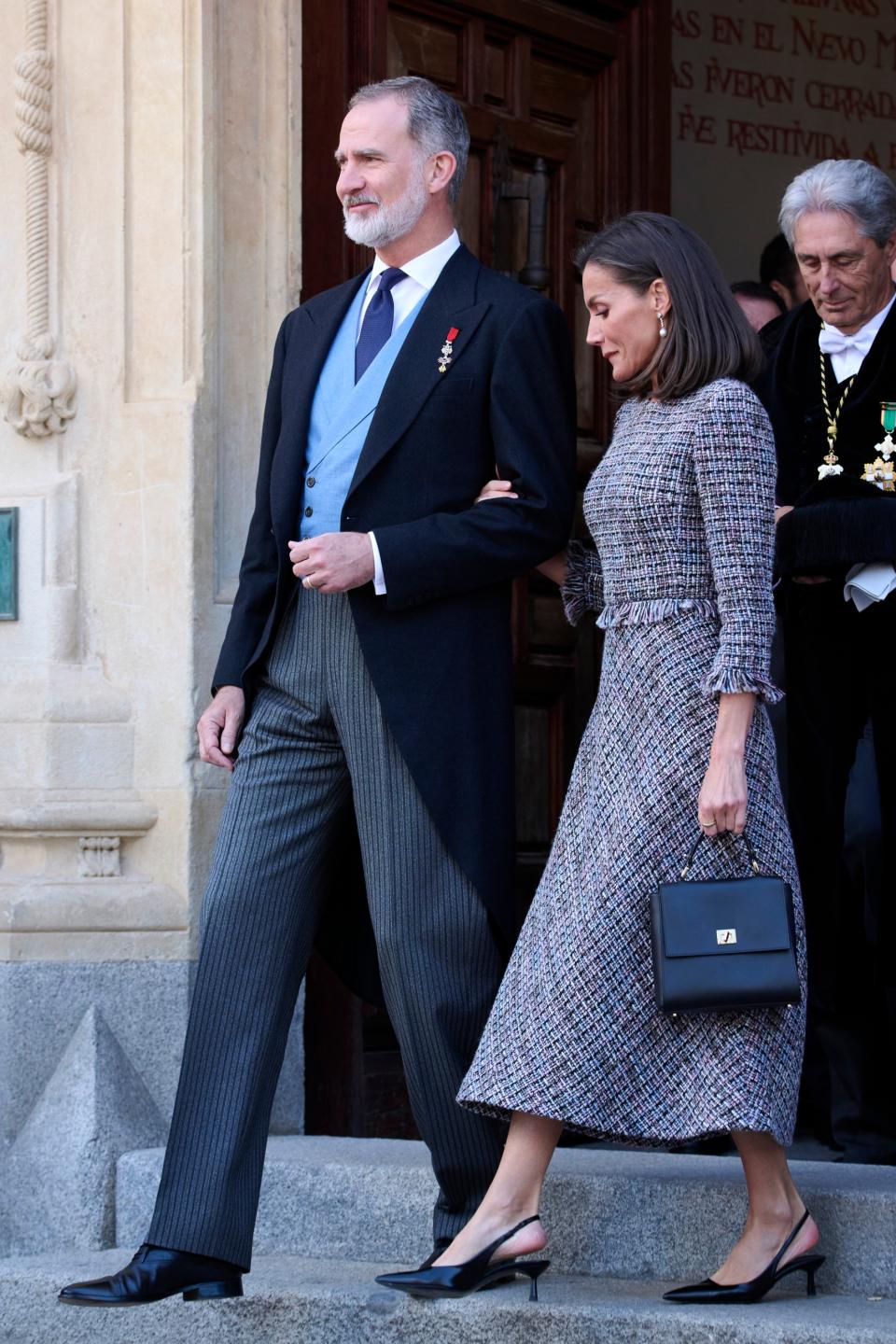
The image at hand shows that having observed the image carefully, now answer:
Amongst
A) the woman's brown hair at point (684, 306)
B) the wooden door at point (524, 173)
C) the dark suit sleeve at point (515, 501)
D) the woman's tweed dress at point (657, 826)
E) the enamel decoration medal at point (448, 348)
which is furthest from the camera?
the wooden door at point (524, 173)

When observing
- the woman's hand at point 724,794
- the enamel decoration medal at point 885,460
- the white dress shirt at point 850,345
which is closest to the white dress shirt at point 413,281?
the white dress shirt at point 850,345

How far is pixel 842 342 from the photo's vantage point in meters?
4.02

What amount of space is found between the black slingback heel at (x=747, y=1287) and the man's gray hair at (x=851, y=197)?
68.0 inches

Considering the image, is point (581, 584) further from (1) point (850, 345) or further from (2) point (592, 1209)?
(2) point (592, 1209)

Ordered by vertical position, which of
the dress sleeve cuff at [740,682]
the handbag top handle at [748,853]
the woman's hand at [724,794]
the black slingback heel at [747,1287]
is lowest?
the black slingback heel at [747,1287]

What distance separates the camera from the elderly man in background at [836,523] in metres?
3.86

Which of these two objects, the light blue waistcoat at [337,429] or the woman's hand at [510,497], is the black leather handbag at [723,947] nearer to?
the woman's hand at [510,497]

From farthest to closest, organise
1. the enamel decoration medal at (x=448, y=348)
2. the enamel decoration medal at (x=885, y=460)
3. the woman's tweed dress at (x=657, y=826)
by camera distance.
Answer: the enamel decoration medal at (x=885, y=460) < the enamel decoration medal at (x=448, y=348) < the woman's tweed dress at (x=657, y=826)

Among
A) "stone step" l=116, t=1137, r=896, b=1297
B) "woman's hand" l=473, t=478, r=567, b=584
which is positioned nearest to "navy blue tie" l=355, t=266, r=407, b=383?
"woman's hand" l=473, t=478, r=567, b=584

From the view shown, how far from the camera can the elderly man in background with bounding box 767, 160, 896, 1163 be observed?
386 centimetres

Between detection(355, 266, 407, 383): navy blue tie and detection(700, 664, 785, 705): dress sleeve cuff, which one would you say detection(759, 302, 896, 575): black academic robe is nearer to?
detection(700, 664, 785, 705): dress sleeve cuff

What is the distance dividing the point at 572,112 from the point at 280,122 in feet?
3.58

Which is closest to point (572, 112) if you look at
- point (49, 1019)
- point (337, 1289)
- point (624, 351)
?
point (624, 351)

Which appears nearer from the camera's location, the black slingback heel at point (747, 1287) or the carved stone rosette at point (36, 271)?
the black slingback heel at point (747, 1287)
